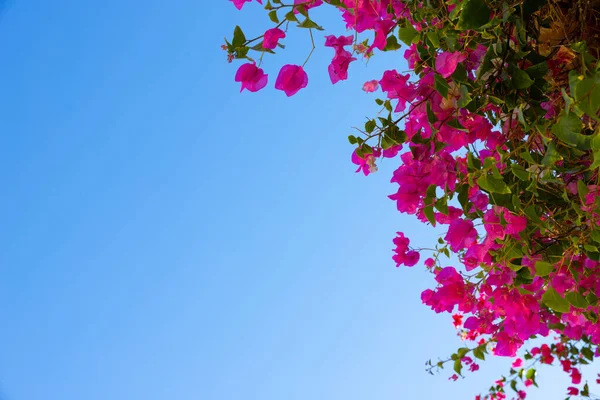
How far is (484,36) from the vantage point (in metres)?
1.07

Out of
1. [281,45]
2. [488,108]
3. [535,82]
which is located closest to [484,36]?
[535,82]

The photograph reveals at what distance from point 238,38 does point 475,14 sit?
42cm

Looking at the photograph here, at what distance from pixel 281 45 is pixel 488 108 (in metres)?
0.50

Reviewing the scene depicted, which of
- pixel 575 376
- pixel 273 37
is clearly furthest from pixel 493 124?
pixel 575 376

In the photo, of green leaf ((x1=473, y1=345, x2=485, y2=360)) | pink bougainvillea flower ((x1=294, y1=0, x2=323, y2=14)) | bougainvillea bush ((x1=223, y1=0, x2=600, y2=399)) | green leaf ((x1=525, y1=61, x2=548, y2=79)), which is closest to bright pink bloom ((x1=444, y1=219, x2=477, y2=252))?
bougainvillea bush ((x1=223, y1=0, x2=600, y2=399))

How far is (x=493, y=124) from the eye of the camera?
1305 millimetres

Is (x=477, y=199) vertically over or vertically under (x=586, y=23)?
under

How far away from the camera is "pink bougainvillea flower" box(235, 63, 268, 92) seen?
1134mm

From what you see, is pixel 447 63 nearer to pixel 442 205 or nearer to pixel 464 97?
pixel 464 97

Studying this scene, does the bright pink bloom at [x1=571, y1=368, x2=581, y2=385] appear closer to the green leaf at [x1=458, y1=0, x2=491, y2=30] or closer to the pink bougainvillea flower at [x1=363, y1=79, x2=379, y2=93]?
the pink bougainvillea flower at [x1=363, y1=79, x2=379, y2=93]

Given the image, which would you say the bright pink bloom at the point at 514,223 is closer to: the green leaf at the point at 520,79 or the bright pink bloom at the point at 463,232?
the bright pink bloom at the point at 463,232

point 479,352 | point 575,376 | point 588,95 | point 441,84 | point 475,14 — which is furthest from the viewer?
point 575,376

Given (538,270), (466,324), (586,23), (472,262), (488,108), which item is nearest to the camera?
(538,270)

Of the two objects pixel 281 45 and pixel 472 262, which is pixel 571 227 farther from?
pixel 281 45
